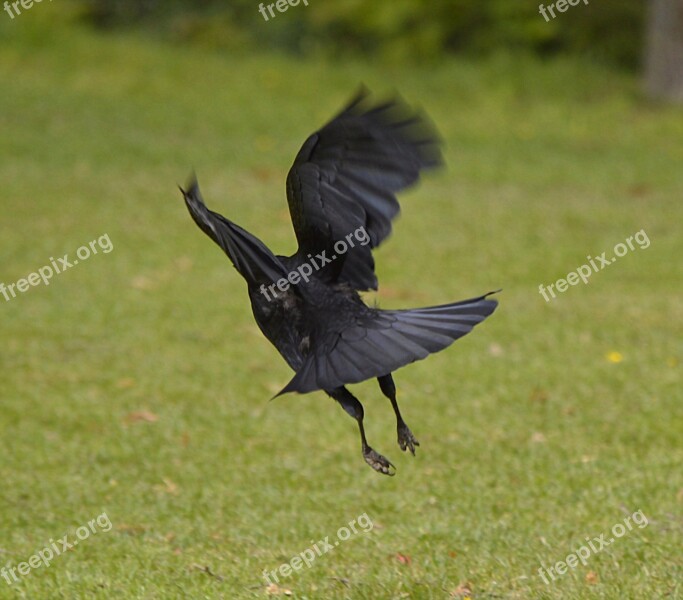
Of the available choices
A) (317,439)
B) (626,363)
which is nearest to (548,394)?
(626,363)

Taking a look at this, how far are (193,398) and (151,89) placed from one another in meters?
9.75

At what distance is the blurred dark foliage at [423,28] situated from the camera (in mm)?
17500

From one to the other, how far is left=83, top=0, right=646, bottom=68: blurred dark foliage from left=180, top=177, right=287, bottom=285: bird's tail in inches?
559

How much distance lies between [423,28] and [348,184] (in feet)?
47.0

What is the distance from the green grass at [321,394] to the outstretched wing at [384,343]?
0.67 metres

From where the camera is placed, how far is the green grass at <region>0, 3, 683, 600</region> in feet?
15.4

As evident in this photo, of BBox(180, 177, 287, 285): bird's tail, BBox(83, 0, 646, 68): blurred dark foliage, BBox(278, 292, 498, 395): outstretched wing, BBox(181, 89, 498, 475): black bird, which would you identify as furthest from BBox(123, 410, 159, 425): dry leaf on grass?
BBox(83, 0, 646, 68): blurred dark foliage

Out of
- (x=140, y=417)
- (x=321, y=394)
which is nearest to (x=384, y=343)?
(x=140, y=417)

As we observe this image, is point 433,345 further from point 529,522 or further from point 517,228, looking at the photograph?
point 517,228

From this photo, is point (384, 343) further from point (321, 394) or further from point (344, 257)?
point (321, 394)

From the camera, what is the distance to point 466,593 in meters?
4.24

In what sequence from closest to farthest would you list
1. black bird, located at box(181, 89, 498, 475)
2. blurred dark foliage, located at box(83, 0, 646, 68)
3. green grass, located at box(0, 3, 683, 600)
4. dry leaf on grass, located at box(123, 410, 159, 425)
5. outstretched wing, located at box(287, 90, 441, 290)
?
1. black bird, located at box(181, 89, 498, 475)
2. outstretched wing, located at box(287, 90, 441, 290)
3. green grass, located at box(0, 3, 683, 600)
4. dry leaf on grass, located at box(123, 410, 159, 425)
5. blurred dark foliage, located at box(83, 0, 646, 68)

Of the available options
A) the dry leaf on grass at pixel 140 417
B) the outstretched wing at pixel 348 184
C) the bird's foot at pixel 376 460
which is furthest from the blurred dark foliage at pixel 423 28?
the bird's foot at pixel 376 460

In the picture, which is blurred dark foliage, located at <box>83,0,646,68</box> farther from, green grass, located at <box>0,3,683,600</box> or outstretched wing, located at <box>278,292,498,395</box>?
outstretched wing, located at <box>278,292,498,395</box>
